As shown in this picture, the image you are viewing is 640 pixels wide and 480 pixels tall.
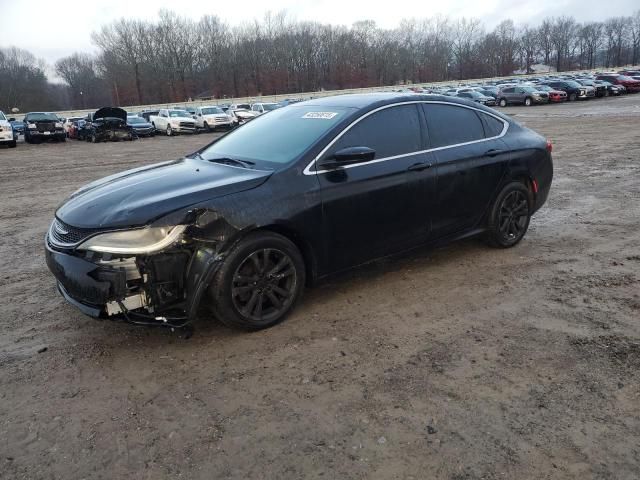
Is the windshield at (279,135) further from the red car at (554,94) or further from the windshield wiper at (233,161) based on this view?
the red car at (554,94)

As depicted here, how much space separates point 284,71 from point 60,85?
172 ft

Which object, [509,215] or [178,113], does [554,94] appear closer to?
[178,113]

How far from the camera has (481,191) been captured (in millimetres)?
5129

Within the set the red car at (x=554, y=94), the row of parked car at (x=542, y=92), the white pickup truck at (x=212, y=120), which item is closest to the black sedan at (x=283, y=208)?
the white pickup truck at (x=212, y=120)

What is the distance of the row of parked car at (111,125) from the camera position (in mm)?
A: 26734

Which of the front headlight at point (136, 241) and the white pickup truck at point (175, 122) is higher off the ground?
the white pickup truck at point (175, 122)

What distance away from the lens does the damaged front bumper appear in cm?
336

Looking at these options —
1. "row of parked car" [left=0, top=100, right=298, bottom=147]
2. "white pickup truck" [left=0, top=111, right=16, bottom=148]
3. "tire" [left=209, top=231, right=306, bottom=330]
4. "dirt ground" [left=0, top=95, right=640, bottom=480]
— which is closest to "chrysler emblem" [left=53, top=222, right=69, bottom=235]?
"dirt ground" [left=0, top=95, right=640, bottom=480]

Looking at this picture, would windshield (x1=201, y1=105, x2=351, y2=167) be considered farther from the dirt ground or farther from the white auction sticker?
the dirt ground

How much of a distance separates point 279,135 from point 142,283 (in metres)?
1.83

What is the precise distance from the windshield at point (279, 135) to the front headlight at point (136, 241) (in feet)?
3.58

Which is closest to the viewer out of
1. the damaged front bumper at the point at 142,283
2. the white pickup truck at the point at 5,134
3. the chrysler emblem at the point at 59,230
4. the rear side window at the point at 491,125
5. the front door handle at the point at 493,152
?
the damaged front bumper at the point at 142,283

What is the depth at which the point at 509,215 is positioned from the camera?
5527 mm

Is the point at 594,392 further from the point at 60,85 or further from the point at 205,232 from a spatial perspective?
the point at 60,85
